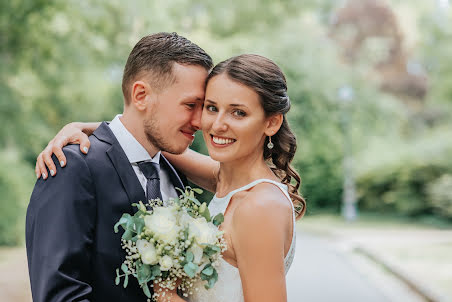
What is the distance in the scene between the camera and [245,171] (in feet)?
9.23

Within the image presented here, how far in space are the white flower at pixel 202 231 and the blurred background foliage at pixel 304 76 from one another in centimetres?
159

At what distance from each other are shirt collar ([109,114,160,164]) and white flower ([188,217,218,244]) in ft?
1.62

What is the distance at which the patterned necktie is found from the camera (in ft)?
8.76

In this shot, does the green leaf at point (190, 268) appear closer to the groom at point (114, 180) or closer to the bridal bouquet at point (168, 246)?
the bridal bouquet at point (168, 246)

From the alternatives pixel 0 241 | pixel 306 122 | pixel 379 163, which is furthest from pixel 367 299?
pixel 306 122

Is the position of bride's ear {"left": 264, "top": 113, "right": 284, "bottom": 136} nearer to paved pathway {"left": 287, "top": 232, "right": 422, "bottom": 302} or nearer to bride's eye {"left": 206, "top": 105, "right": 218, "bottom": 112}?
bride's eye {"left": 206, "top": 105, "right": 218, "bottom": 112}

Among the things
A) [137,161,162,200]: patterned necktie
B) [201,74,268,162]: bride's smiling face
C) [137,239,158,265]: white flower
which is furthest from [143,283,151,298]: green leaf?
[201,74,268,162]: bride's smiling face

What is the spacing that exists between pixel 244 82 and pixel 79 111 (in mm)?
14495

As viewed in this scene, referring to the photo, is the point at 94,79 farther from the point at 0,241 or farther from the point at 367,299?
the point at 367,299

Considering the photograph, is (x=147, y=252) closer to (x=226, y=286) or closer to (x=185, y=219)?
(x=185, y=219)

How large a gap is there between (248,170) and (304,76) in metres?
21.6

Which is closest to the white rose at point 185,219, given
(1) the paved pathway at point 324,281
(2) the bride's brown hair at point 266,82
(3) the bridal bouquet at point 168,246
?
(3) the bridal bouquet at point 168,246

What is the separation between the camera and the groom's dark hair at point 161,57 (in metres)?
2.71

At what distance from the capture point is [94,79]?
51.4 ft
